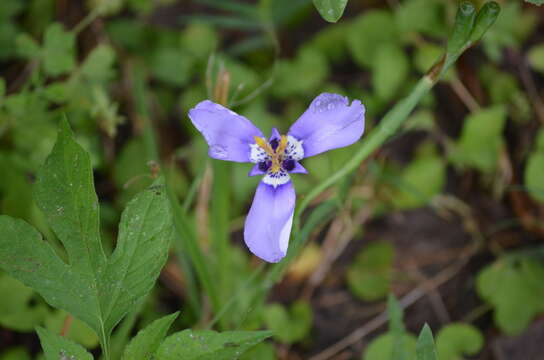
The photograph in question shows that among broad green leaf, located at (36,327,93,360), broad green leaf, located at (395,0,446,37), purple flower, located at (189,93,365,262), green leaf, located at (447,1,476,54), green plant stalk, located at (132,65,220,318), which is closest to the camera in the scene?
broad green leaf, located at (36,327,93,360)

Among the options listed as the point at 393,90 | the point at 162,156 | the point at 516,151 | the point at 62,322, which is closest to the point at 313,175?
the point at 393,90

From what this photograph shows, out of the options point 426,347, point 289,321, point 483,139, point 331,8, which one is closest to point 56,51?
point 331,8

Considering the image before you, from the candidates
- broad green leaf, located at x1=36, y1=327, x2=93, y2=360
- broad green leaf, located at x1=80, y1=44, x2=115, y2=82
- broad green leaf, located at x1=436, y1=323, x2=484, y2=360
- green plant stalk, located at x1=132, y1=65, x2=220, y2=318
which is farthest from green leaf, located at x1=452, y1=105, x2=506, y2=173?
broad green leaf, located at x1=36, y1=327, x2=93, y2=360

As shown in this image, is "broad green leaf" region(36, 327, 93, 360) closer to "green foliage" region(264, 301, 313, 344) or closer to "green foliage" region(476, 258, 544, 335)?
"green foliage" region(264, 301, 313, 344)

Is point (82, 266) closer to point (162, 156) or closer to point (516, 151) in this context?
point (162, 156)

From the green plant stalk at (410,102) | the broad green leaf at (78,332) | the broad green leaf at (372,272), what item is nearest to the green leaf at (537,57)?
the broad green leaf at (372,272)

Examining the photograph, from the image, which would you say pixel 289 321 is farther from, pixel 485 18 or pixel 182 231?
pixel 485 18
